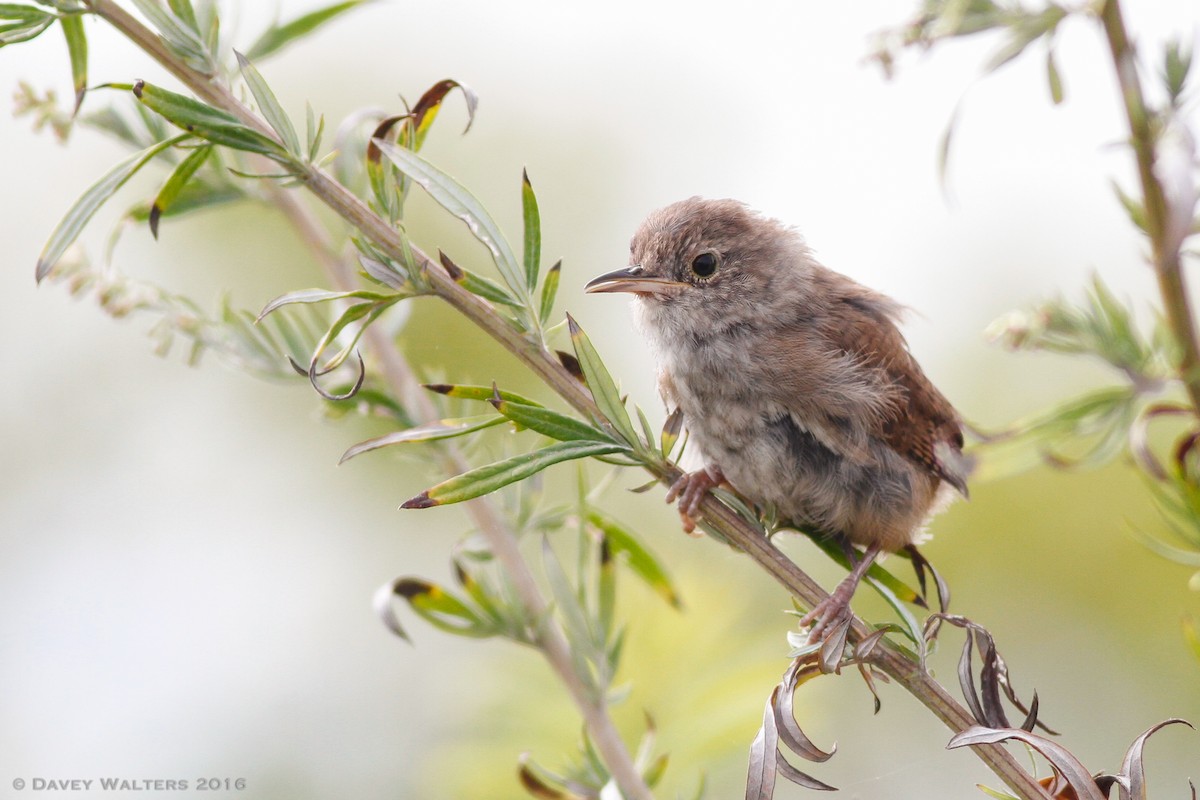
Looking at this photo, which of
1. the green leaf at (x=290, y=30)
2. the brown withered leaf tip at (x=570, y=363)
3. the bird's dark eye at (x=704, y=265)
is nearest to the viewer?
the brown withered leaf tip at (x=570, y=363)

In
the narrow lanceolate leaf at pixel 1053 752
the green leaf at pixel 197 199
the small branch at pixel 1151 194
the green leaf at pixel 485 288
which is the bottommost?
the narrow lanceolate leaf at pixel 1053 752

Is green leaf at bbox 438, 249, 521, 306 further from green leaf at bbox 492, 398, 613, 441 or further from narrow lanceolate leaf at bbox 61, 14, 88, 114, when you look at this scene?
narrow lanceolate leaf at bbox 61, 14, 88, 114

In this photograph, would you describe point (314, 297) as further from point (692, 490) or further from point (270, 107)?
point (692, 490)

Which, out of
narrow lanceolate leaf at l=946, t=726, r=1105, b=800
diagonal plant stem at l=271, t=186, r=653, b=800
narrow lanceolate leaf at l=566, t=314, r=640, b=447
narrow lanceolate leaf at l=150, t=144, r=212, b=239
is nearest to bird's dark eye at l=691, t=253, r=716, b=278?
diagonal plant stem at l=271, t=186, r=653, b=800

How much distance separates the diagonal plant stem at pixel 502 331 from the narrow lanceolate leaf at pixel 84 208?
0.10 meters

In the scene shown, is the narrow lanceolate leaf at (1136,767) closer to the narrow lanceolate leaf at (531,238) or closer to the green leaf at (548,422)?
→ the green leaf at (548,422)

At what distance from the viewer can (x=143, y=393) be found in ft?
16.9

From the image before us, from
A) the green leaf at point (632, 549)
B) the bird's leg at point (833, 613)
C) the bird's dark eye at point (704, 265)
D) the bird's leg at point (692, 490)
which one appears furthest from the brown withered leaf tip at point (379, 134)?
the bird's dark eye at point (704, 265)

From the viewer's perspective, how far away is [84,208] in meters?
1.55

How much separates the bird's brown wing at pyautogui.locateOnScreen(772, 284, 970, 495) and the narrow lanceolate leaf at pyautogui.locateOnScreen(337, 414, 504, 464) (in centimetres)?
141

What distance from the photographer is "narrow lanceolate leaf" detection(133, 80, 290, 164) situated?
4.54 ft

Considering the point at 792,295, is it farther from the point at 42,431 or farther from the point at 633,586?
the point at 42,431

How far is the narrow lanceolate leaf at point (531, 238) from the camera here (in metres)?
1.59

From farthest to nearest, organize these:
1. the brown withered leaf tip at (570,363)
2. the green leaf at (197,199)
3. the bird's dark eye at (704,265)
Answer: the bird's dark eye at (704,265) < the green leaf at (197,199) < the brown withered leaf tip at (570,363)
